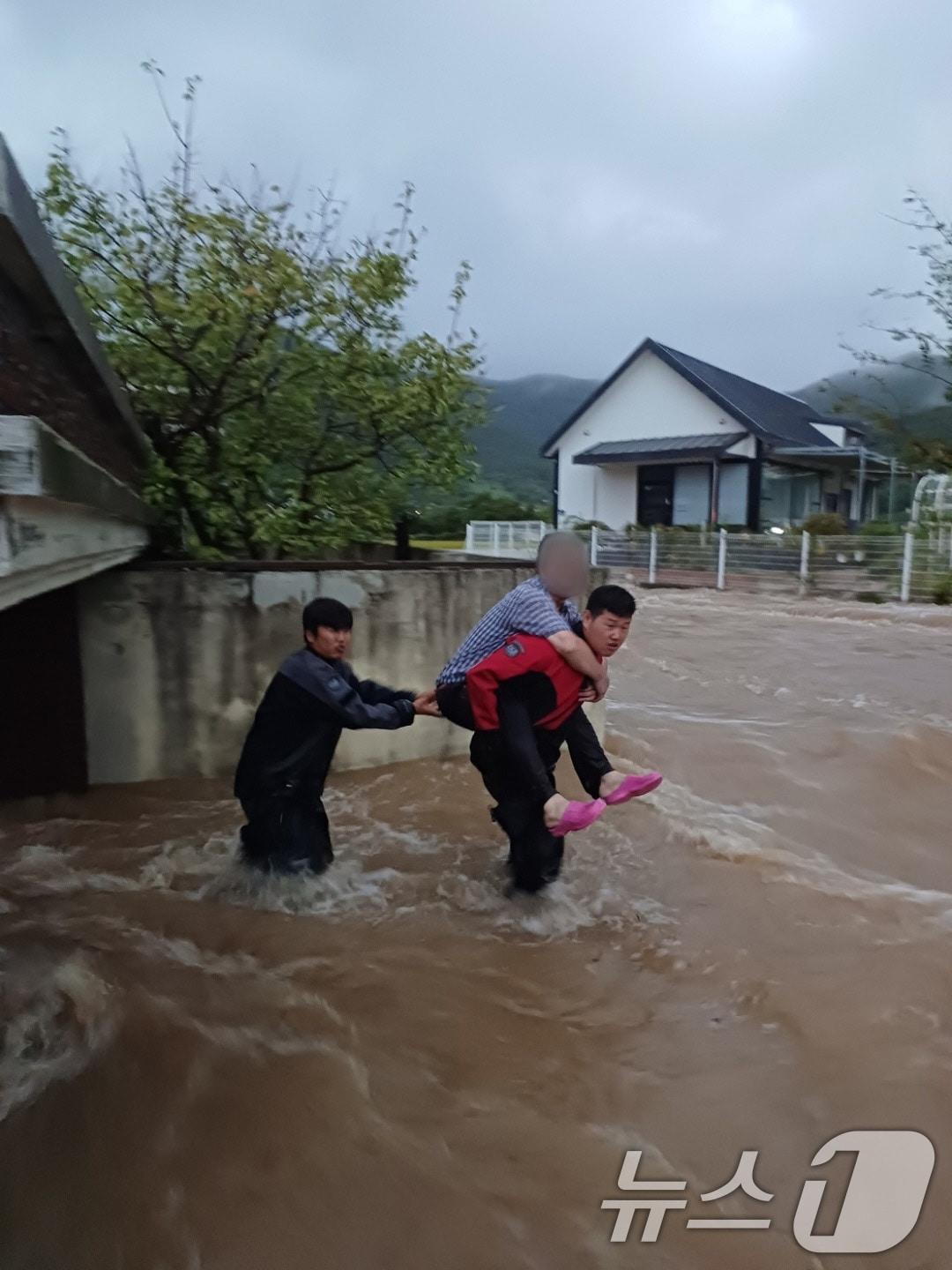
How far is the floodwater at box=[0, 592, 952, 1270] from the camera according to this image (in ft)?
8.48

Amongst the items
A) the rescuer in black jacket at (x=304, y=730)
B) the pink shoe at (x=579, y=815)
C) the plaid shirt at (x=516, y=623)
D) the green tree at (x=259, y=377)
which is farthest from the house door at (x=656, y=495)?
the pink shoe at (x=579, y=815)

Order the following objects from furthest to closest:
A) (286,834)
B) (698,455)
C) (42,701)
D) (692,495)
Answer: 1. (692,495)
2. (698,455)
3. (42,701)
4. (286,834)

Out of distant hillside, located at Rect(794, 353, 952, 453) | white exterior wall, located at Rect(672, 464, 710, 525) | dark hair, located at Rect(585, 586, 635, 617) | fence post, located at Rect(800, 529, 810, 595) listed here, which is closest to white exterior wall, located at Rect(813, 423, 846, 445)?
white exterior wall, located at Rect(672, 464, 710, 525)

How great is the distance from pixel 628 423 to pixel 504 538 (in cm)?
754

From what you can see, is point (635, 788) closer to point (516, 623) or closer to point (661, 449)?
point (516, 623)

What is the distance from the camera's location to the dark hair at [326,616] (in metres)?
3.83

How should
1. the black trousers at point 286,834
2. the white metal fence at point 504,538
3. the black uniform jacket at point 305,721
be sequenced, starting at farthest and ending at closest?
1. the white metal fence at point 504,538
2. the black trousers at point 286,834
3. the black uniform jacket at point 305,721

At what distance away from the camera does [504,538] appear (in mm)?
27062

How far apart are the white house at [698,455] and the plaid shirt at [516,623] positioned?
79.8ft

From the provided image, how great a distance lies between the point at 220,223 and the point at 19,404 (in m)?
4.87

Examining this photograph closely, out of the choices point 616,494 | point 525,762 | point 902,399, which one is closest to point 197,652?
point 525,762

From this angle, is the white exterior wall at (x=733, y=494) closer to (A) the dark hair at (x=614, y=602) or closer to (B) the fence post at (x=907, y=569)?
(B) the fence post at (x=907, y=569)

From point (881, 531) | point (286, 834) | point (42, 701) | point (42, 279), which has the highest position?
point (42, 279)

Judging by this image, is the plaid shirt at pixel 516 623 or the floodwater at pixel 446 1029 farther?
the plaid shirt at pixel 516 623
